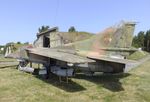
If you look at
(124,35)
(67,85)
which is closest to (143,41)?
(124,35)

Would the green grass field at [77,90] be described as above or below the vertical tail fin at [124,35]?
below

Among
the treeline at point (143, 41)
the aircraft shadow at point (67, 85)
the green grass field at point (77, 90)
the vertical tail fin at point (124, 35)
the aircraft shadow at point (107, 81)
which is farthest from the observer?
the treeline at point (143, 41)

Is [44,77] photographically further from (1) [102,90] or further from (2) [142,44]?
(2) [142,44]

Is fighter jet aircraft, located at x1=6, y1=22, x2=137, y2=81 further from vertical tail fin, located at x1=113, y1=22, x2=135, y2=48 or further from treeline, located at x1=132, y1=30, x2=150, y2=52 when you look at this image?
treeline, located at x1=132, y1=30, x2=150, y2=52

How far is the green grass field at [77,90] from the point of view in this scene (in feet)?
31.4

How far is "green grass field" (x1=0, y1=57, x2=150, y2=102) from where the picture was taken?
9.58m

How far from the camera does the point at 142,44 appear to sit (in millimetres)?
72875

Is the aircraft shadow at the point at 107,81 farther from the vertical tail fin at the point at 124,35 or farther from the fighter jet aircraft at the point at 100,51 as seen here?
the vertical tail fin at the point at 124,35

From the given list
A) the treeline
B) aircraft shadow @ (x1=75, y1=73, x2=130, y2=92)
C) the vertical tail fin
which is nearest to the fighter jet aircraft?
the vertical tail fin

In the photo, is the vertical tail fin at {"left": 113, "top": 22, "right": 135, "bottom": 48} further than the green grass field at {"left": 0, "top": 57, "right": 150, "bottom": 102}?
Yes

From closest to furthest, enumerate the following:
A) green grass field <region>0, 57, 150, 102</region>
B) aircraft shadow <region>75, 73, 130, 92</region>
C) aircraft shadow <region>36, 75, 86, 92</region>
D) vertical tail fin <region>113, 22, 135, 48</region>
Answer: green grass field <region>0, 57, 150, 102</region> → aircraft shadow <region>36, 75, 86, 92</region> → aircraft shadow <region>75, 73, 130, 92</region> → vertical tail fin <region>113, 22, 135, 48</region>

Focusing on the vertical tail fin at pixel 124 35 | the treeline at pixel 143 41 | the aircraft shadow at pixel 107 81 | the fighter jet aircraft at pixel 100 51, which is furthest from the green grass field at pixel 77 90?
the treeline at pixel 143 41

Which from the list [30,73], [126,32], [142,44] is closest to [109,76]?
[126,32]

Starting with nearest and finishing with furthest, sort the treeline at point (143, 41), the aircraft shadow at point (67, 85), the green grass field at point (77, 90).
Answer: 1. the green grass field at point (77, 90)
2. the aircraft shadow at point (67, 85)
3. the treeline at point (143, 41)
